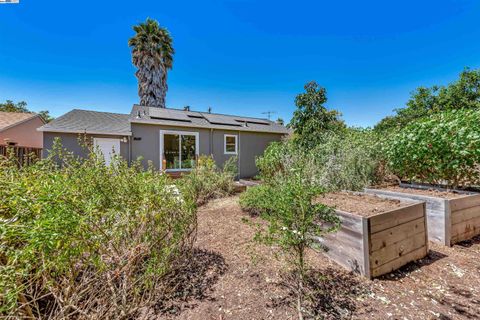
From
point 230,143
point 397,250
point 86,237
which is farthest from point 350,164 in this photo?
point 230,143

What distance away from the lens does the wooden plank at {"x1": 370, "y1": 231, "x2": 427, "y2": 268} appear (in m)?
2.46

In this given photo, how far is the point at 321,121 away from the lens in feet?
28.0

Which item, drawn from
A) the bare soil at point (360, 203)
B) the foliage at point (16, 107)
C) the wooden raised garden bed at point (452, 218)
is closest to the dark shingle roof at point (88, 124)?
the bare soil at point (360, 203)

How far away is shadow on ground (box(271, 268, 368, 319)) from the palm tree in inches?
699

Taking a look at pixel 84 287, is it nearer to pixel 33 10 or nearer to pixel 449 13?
pixel 33 10

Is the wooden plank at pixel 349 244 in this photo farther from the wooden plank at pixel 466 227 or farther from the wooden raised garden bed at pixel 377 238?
the wooden plank at pixel 466 227

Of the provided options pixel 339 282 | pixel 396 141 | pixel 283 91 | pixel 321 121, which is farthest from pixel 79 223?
pixel 283 91

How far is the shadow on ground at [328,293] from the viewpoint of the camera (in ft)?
6.51

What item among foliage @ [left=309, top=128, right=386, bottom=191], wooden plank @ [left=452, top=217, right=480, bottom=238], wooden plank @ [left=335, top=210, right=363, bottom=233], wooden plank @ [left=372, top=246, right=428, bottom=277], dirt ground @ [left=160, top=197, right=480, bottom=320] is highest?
foliage @ [left=309, top=128, right=386, bottom=191]

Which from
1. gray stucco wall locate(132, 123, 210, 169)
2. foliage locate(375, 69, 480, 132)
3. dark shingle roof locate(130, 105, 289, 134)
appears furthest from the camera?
foliage locate(375, 69, 480, 132)

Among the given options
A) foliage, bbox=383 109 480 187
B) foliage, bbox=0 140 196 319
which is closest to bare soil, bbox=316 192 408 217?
foliage, bbox=383 109 480 187

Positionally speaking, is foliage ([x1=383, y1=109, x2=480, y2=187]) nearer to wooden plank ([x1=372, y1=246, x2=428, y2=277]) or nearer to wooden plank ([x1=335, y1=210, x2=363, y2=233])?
wooden plank ([x1=372, y1=246, x2=428, y2=277])

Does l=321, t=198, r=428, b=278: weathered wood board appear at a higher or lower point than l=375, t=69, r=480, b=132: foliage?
lower

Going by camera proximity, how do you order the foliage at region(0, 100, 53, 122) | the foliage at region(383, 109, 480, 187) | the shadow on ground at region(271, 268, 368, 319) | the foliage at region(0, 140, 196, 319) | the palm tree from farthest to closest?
the foliage at region(0, 100, 53, 122) < the palm tree < the foliage at region(383, 109, 480, 187) < the shadow on ground at region(271, 268, 368, 319) < the foliage at region(0, 140, 196, 319)
